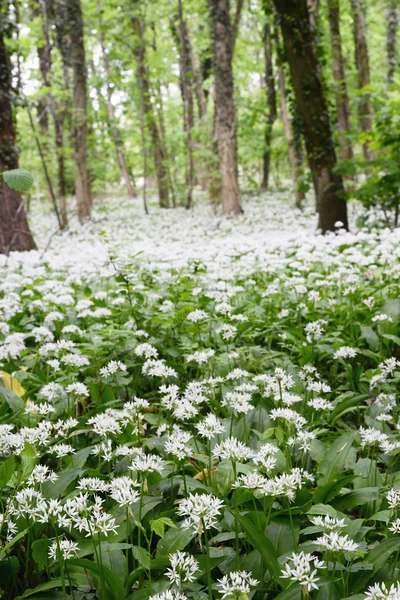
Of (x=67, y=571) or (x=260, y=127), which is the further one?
(x=260, y=127)

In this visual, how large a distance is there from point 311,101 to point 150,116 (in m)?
10.0

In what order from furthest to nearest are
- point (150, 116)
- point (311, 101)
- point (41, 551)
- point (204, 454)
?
point (150, 116)
point (311, 101)
point (204, 454)
point (41, 551)

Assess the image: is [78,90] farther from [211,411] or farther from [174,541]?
[174,541]

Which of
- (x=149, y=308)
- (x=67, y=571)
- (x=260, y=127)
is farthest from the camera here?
(x=260, y=127)

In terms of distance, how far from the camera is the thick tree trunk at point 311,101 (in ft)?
24.8

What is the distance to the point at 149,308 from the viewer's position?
13.0ft

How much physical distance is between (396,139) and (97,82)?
14829 mm

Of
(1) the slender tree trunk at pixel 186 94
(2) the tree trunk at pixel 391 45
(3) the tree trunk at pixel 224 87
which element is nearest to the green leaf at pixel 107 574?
(3) the tree trunk at pixel 224 87

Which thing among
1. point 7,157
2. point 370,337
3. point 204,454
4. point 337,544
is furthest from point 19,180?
point 7,157

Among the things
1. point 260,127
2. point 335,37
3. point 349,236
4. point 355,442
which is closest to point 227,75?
point 335,37

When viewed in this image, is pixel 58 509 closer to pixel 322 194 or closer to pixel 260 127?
pixel 322 194

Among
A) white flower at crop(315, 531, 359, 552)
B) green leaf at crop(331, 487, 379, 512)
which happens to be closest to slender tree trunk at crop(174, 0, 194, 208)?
green leaf at crop(331, 487, 379, 512)

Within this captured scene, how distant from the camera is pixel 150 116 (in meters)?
16.6

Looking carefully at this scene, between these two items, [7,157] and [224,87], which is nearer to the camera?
[7,157]
